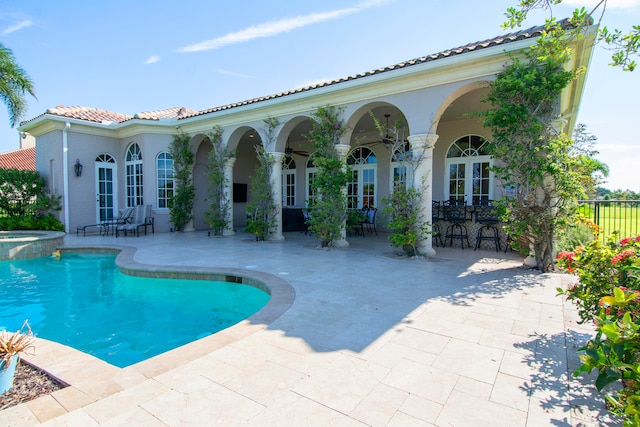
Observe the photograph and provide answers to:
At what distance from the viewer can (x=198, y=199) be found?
13289 millimetres

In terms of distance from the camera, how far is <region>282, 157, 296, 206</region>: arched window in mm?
14906

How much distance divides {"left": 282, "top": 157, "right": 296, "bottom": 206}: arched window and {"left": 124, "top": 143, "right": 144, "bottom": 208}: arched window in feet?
18.8

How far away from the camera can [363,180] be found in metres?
12.8

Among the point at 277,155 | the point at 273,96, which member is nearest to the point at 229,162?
the point at 277,155

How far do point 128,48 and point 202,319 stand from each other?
388 inches

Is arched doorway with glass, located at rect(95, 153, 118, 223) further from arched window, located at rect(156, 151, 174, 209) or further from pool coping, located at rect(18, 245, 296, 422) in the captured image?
pool coping, located at rect(18, 245, 296, 422)

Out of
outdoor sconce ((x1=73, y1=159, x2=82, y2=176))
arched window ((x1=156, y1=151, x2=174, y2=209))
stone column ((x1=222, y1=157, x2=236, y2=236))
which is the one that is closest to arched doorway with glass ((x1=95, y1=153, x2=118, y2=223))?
outdoor sconce ((x1=73, y1=159, x2=82, y2=176))

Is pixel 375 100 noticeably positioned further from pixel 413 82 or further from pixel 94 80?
pixel 94 80

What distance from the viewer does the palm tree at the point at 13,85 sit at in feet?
35.8

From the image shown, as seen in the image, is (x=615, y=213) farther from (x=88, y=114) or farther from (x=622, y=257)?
(x=88, y=114)

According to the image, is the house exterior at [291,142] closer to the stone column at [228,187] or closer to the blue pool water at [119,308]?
the stone column at [228,187]

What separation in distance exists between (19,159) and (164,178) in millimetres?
13433

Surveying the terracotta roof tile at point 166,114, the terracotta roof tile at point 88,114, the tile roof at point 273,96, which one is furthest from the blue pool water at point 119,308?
the terracotta roof tile at point 88,114

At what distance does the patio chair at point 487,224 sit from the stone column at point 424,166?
199 cm
